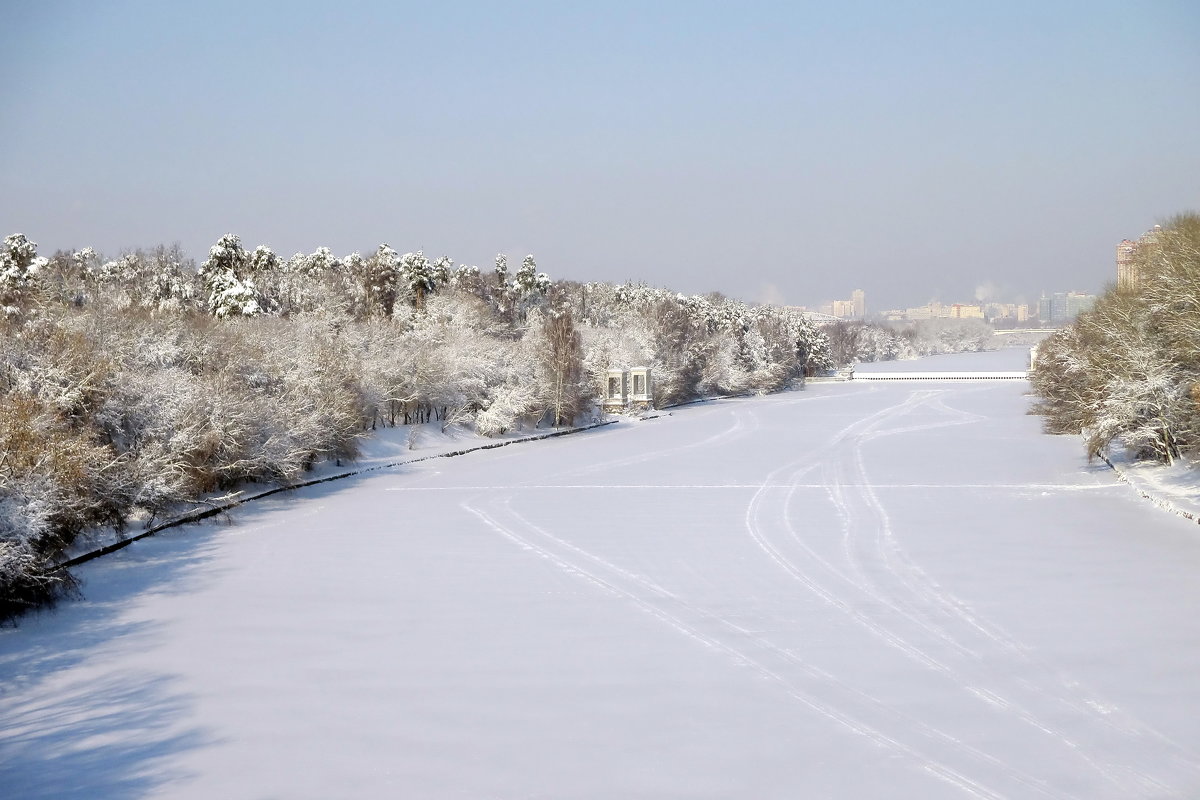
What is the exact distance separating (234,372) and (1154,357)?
22197 millimetres

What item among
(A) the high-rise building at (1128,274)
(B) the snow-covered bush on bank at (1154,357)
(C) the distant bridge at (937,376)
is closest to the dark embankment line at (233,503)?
(B) the snow-covered bush on bank at (1154,357)

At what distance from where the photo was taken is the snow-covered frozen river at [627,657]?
7734 millimetres

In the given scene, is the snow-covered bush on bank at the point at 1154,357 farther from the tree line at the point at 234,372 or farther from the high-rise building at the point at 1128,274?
the tree line at the point at 234,372

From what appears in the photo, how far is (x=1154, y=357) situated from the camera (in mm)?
24453

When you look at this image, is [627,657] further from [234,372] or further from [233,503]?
[234,372]

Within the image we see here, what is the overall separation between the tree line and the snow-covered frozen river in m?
1.29

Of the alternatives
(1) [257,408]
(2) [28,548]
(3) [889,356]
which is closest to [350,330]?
(1) [257,408]

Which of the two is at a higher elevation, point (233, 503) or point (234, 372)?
point (234, 372)

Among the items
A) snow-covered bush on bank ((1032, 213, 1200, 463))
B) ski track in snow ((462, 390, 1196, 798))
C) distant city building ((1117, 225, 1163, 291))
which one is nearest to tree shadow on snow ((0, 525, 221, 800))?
ski track in snow ((462, 390, 1196, 798))

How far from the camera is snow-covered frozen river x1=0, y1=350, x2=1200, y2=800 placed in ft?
25.4

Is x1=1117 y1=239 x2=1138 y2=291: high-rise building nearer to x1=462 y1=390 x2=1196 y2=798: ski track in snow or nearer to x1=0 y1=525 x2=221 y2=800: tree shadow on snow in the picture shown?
x1=462 y1=390 x2=1196 y2=798: ski track in snow

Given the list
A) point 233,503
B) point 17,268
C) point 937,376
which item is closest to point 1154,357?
point 233,503

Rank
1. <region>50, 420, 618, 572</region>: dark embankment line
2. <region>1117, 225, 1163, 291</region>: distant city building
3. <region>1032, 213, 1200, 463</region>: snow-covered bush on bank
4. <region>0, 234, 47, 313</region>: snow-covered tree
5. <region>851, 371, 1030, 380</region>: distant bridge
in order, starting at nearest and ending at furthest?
<region>50, 420, 618, 572</region>: dark embankment line → <region>1032, 213, 1200, 463</region>: snow-covered bush on bank → <region>1117, 225, 1163, 291</region>: distant city building → <region>0, 234, 47, 313</region>: snow-covered tree → <region>851, 371, 1030, 380</region>: distant bridge

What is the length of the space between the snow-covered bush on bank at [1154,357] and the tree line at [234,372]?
63.4 ft
